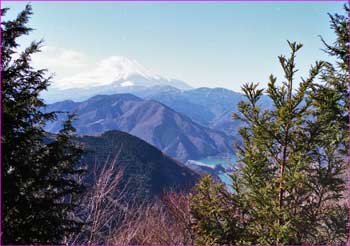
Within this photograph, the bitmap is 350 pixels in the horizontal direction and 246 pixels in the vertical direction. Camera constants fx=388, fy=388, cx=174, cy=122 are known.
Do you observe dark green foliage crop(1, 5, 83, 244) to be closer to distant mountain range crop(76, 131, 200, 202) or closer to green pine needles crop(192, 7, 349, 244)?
green pine needles crop(192, 7, 349, 244)

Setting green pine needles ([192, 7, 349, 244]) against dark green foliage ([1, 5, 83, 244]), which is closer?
dark green foliage ([1, 5, 83, 244])

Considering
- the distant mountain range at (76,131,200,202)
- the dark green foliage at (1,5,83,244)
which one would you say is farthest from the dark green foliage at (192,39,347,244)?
the distant mountain range at (76,131,200,202)

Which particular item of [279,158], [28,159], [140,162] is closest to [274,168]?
[279,158]

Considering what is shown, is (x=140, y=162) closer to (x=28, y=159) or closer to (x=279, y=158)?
(x=279, y=158)

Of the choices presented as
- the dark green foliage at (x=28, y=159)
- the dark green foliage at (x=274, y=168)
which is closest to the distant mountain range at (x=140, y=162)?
the dark green foliage at (x=274, y=168)

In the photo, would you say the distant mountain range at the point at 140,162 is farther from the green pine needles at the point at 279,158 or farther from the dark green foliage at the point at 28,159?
the dark green foliage at the point at 28,159

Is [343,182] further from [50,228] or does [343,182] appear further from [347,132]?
[50,228]
